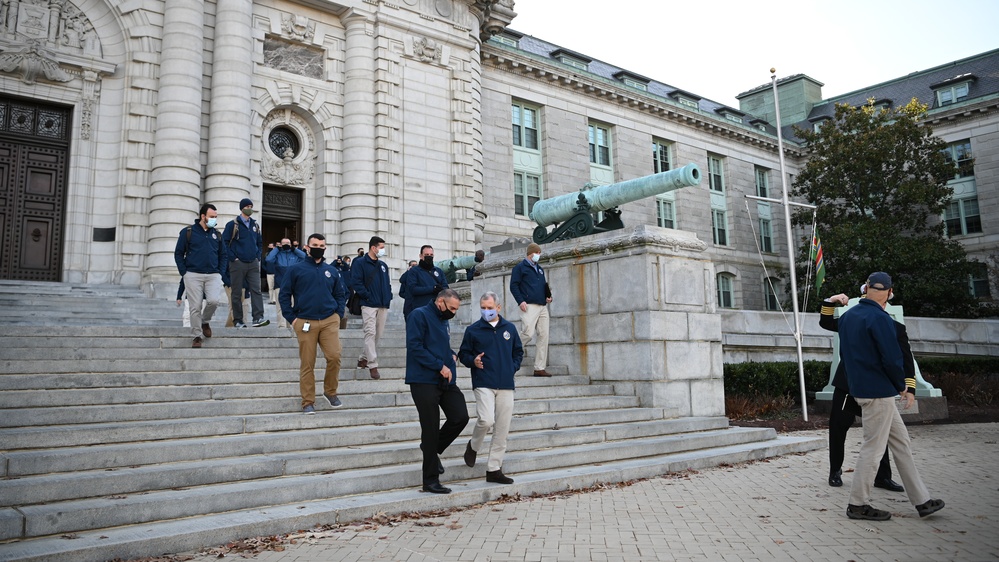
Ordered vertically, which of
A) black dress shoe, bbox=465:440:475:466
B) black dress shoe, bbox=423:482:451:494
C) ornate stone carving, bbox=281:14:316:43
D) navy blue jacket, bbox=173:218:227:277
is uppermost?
ornate stone carving, bbox=281:14:316:43

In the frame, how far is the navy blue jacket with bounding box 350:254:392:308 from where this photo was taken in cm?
1066

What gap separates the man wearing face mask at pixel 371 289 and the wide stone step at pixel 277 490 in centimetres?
273

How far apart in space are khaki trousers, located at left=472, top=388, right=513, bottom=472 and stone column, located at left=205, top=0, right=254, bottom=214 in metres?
14.3

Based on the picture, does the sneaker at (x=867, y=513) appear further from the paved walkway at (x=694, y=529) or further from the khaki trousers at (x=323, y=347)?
the khaki trousers at (x=323, y=347)

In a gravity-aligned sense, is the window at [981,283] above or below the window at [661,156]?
below

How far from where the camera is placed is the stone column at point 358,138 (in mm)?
22062

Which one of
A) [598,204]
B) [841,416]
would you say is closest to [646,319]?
[598,204]

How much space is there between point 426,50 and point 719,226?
2340 cm

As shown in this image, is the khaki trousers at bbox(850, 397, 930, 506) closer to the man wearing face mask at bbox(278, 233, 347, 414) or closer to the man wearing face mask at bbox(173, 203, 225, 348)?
the man wearing face mask at bbox(278, 233, 347, 414)

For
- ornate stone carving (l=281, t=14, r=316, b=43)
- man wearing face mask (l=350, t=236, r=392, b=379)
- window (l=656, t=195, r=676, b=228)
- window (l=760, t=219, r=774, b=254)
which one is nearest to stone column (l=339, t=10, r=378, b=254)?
ornate stone carving (l=281, t=14, r=316, b=43)

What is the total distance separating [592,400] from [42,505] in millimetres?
7229

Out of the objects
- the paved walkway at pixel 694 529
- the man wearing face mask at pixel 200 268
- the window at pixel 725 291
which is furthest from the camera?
Answer: the window at pixel 725 291

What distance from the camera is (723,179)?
41.6m

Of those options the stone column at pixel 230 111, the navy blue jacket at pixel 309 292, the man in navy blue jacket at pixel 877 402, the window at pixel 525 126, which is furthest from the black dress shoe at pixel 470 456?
the window at pixel 525 126
